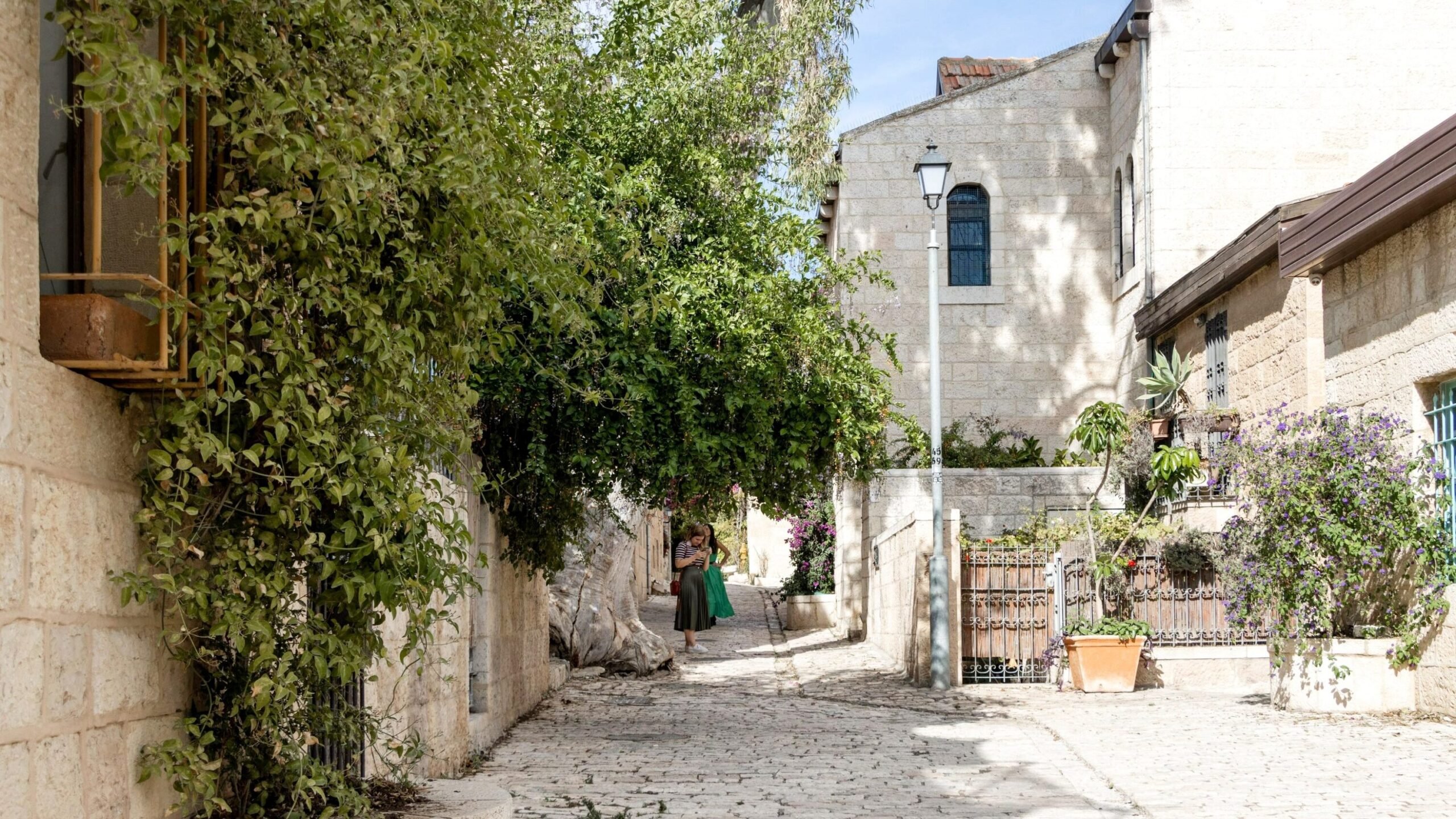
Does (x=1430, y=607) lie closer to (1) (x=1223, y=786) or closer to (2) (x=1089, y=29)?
(1) (x=1223, y=786)

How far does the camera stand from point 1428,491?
10.3 m

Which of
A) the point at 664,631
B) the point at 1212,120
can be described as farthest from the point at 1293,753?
the point at 664,631

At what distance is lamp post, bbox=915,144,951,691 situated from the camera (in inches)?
544

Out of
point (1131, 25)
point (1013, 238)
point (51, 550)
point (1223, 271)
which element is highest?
Answer: point (1131, 25)

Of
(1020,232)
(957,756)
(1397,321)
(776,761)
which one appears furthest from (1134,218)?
(776,761)

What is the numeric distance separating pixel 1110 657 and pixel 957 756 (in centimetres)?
453

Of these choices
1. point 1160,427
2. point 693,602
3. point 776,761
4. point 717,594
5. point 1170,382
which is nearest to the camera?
point 776,761

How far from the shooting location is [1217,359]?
16.3 meters

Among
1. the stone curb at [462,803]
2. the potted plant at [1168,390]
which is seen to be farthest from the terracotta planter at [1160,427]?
the stone curb at [462,803]

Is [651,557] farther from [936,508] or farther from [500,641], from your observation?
[500,641]

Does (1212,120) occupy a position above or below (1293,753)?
above

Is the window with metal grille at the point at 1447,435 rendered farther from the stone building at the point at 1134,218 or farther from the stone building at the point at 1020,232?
the stone building at the point at 1020,232

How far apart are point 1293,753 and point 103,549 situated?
7788mm

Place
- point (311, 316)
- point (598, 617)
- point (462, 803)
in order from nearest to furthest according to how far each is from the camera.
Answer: point (311, 316), point (462, 803), point (598, 617)
